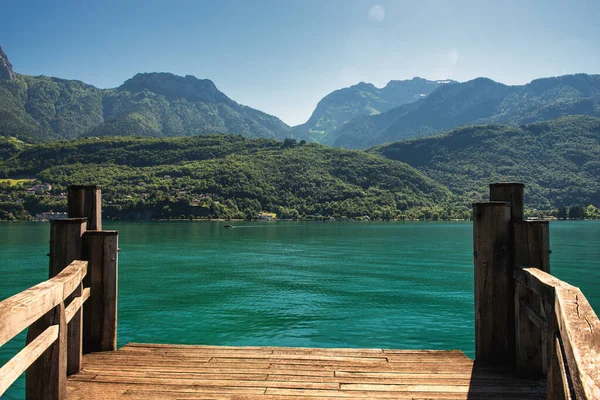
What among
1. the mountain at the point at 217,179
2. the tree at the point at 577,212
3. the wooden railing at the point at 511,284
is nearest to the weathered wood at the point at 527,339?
the wooden railing at the point at 511,284

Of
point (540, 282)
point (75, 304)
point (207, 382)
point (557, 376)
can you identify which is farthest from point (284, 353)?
point (557, 376)

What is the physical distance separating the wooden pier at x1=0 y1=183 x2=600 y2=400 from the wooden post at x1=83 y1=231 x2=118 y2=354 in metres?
0.01

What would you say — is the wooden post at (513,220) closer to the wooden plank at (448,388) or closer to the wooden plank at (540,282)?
the wooden plank at (540,282)

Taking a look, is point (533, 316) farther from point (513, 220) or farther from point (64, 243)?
point (64, 243)

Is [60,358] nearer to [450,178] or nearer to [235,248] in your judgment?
[235,248]

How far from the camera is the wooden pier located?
3.91 metres

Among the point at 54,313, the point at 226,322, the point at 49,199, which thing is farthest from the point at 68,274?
the point at 49,199

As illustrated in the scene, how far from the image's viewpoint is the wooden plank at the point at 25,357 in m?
2.64

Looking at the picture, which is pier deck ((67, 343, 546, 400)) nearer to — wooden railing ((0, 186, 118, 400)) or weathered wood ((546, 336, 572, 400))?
wooden railing ((0, 186, 118, 400))

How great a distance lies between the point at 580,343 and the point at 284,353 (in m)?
3.76

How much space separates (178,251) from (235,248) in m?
6.73

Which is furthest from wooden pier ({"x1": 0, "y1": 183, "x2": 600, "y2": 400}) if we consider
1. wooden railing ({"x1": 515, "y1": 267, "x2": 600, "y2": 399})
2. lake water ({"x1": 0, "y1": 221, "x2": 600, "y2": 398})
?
lake water ({"x1": 0, "y1": 221, "x2": 600, "y2": 398})

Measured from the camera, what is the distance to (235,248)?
5016 centimetres

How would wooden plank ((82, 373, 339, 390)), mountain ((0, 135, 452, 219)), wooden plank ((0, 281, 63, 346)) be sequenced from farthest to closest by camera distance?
mountain ((0, 135, 452, 219)) < wooden plank ((82, 373, 339, 390)) < wooden plank ((0, 281, 63, 346))
